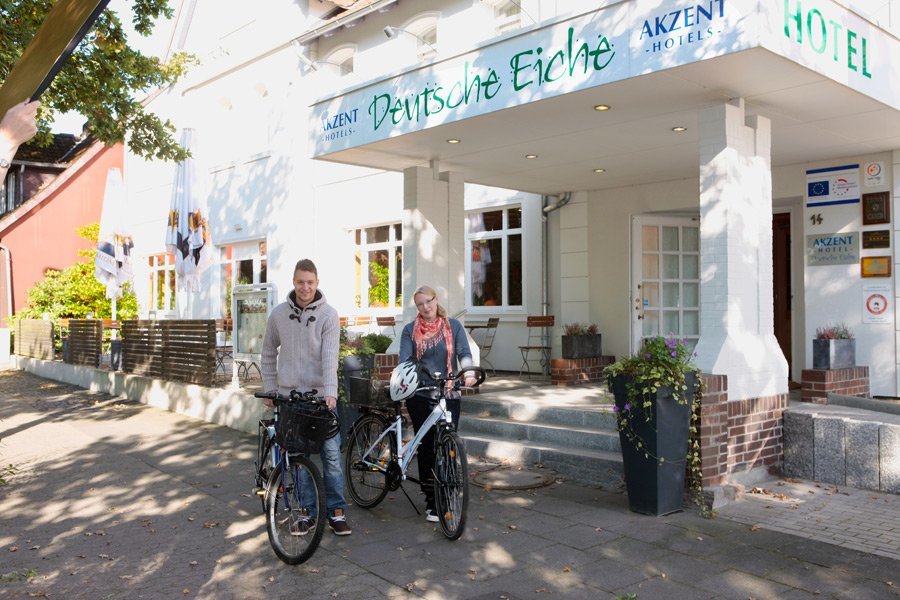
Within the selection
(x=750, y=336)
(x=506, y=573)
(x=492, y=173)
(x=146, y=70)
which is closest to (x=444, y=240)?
(x=492, y=173)

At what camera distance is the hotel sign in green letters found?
5.90 metres

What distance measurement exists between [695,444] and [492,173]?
5.38 meters

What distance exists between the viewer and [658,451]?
5.81 m

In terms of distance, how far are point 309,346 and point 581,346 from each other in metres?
6.40

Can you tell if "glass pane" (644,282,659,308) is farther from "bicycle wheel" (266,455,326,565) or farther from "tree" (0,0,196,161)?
"bicycle wheel" (266,455,326,565)

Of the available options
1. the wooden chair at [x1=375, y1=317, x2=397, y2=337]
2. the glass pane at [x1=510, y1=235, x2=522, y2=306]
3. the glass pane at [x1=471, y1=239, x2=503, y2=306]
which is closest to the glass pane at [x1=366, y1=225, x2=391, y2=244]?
the wooden chair at [x1=375, y1=317, x2=397, y2=337]

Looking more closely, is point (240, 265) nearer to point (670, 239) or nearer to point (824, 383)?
point (670, 239)

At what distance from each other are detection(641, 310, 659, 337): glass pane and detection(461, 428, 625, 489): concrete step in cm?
409

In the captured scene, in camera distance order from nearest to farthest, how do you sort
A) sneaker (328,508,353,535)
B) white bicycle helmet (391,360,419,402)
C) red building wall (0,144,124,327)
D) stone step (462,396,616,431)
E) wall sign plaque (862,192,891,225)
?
sneaker (328,508,353,535), white bicycle helmet (391,360,419,402), stone step (462,396,616,431), wall sign plaque (862,192,891,225), red building wall (0,144,124,327)

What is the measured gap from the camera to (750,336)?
698 cm

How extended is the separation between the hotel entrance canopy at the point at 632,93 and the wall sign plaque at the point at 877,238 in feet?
2.96

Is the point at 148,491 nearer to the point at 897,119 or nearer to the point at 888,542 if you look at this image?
the point at 888,542

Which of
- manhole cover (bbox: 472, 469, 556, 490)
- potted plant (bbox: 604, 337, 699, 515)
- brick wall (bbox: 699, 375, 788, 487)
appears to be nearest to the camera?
potted plant (bbox: 604, 337, 699, 515)

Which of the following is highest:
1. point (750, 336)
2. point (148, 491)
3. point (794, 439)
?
point (750, 336)
